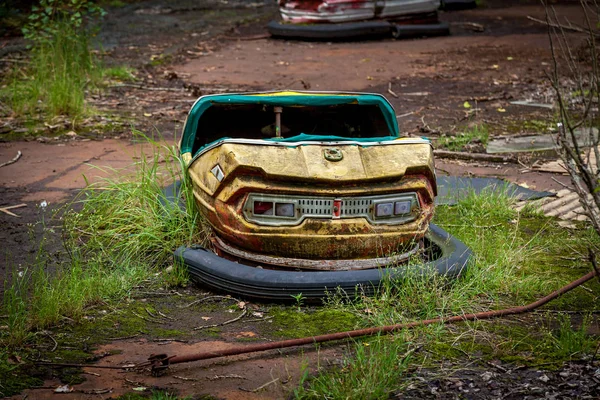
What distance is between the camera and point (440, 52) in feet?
36.9

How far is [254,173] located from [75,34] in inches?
185

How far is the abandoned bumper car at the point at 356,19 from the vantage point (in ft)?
39.6

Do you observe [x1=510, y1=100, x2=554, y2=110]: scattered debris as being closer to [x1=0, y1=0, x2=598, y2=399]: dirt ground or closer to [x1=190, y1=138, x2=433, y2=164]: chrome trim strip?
[x1=0, y1=0, x2=598, y2=399]: dirt ground

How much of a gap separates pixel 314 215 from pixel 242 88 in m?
5.18

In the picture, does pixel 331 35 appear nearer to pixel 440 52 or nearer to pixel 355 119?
pixel 440 52

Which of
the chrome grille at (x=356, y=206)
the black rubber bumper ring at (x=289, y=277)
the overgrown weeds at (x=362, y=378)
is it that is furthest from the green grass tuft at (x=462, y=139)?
the overgrown weeds at (x=362, y=378)

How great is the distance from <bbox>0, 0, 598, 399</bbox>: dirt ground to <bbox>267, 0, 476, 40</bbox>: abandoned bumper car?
261 millimetres

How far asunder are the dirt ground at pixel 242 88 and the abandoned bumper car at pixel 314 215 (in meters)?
0.27

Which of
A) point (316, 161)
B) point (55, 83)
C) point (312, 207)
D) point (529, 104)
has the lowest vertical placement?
point (529, 104)

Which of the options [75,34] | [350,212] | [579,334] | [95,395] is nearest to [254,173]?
[350,212]

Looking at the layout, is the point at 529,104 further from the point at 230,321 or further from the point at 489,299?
the point at 230,321

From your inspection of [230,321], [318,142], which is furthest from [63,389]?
[318,142]

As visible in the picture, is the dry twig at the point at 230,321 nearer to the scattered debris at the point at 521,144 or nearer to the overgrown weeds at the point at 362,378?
the overgrown weeds at the point at 362,378

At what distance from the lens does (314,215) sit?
156 inches
